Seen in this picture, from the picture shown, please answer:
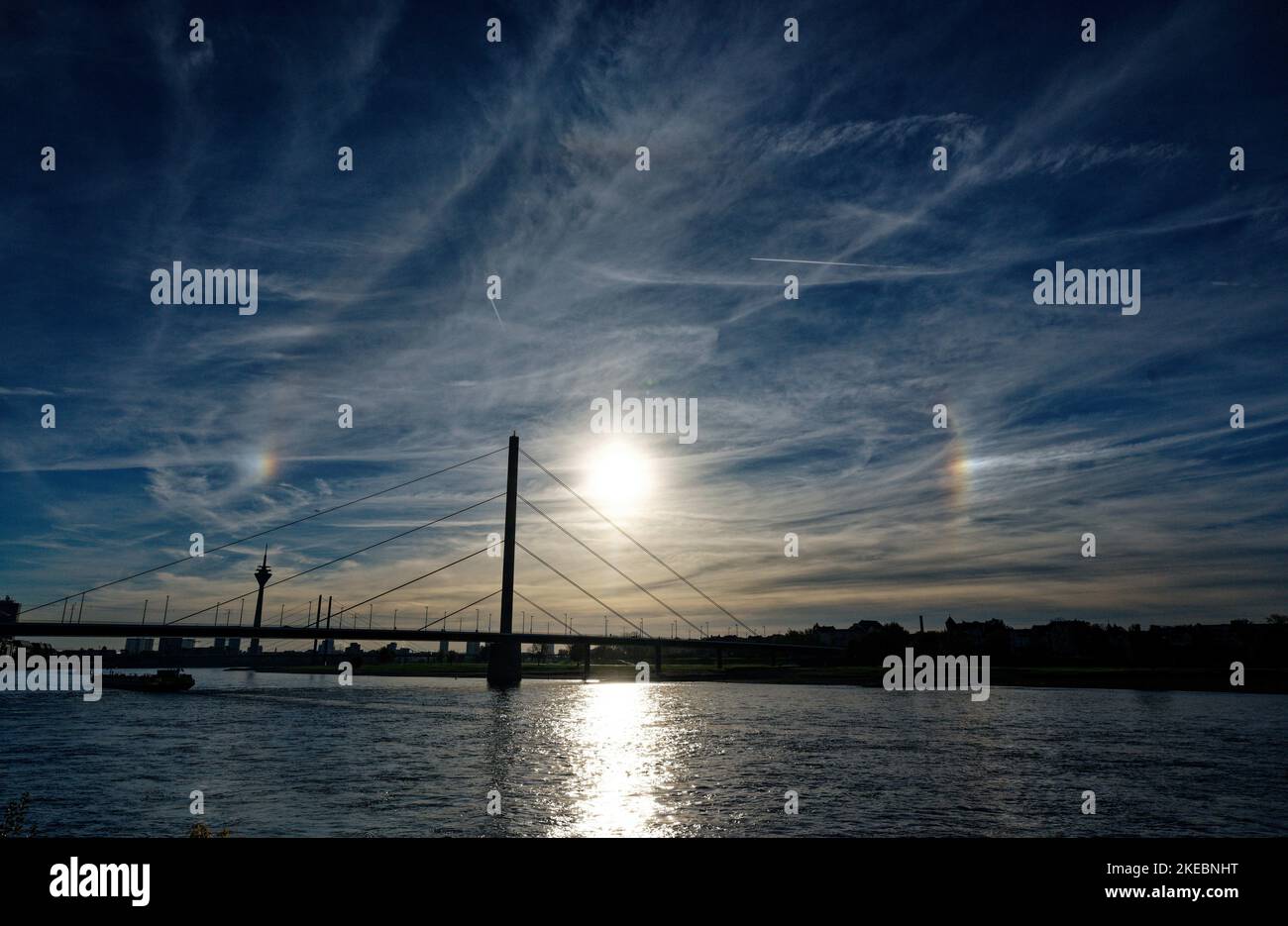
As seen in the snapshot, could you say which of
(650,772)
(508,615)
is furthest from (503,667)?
(650,772)

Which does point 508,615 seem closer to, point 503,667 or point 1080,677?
point 503,667

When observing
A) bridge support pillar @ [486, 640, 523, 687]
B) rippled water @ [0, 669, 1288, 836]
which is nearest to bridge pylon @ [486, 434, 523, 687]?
Answer: bridge support pillar @ [486, 640, 523, 687]

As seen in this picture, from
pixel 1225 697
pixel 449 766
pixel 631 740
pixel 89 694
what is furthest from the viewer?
pixel 89 694

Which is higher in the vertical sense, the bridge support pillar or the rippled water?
the rippled water

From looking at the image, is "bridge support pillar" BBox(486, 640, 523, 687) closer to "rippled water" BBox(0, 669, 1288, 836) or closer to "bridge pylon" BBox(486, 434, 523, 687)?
"bridge pylon" BBox(486, 434, 523, 687)
